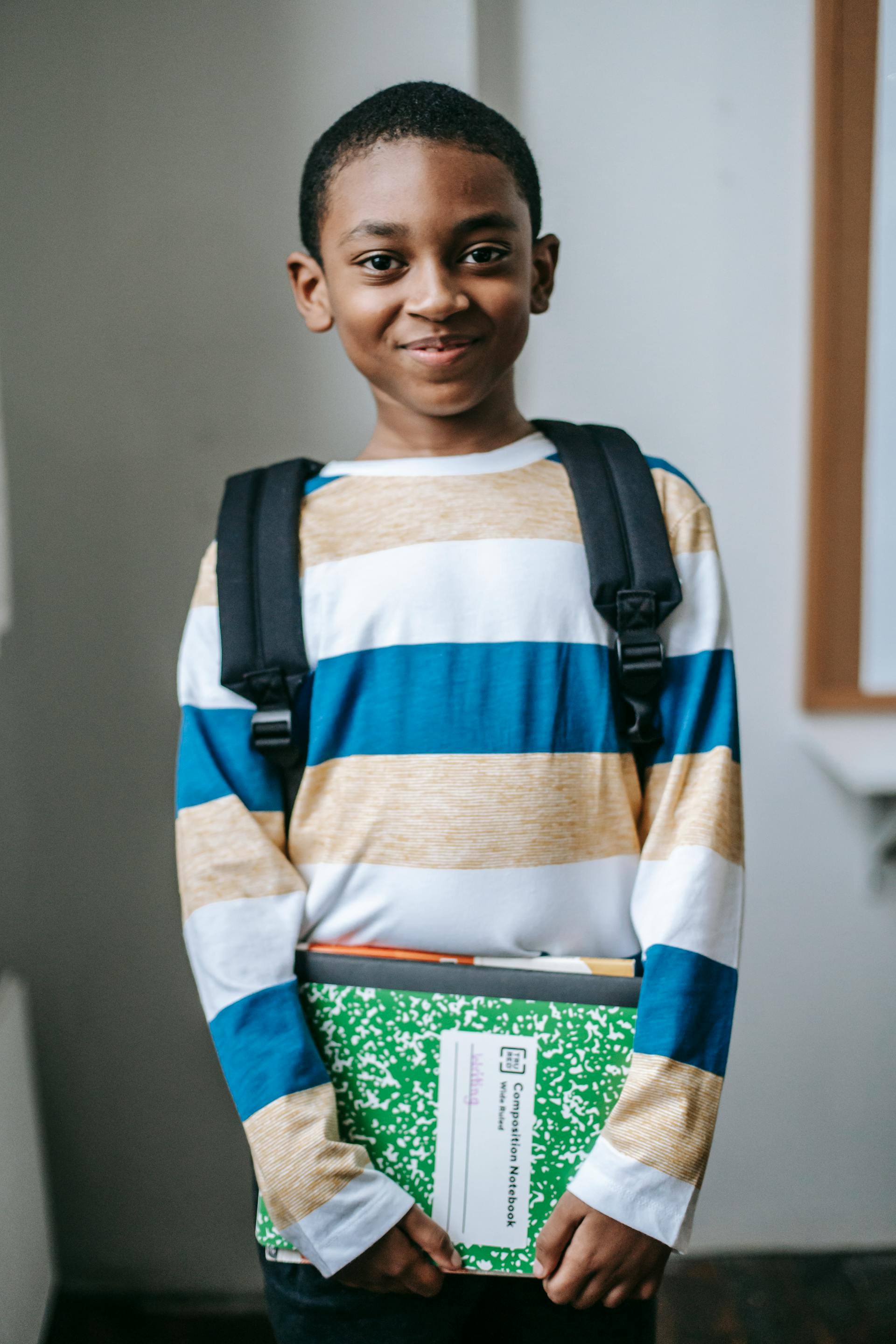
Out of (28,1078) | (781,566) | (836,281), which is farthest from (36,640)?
(836,281)

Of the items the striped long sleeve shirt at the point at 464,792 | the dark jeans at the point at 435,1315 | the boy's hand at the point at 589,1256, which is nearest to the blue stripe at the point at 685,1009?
the striped long sleeve shirt at the point at 464,792

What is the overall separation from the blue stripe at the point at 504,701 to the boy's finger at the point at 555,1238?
0.33 m

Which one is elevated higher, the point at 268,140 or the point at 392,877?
the point at 268,140

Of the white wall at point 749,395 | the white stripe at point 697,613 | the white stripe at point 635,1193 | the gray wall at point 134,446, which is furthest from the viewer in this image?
the white wall at point 749,395

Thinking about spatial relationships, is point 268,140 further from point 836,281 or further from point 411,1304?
point 411,1304

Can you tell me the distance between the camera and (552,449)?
33.8 inches

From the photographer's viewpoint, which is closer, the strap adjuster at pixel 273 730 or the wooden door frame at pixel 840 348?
the strap adjuster at pixel 273 730

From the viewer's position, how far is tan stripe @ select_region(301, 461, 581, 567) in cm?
80

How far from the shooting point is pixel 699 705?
30.3 inches

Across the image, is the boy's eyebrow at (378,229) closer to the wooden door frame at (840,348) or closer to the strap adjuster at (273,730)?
the strap adjuster at (273,730)

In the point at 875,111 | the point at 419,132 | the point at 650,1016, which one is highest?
the point at 875,111

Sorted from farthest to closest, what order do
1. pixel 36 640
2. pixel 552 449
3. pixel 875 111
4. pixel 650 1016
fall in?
pixel 875 111, pixel 36 640, pixel 552 449, pixel 650 1016

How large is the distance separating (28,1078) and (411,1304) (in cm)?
57

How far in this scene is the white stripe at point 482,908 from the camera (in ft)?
2.50
